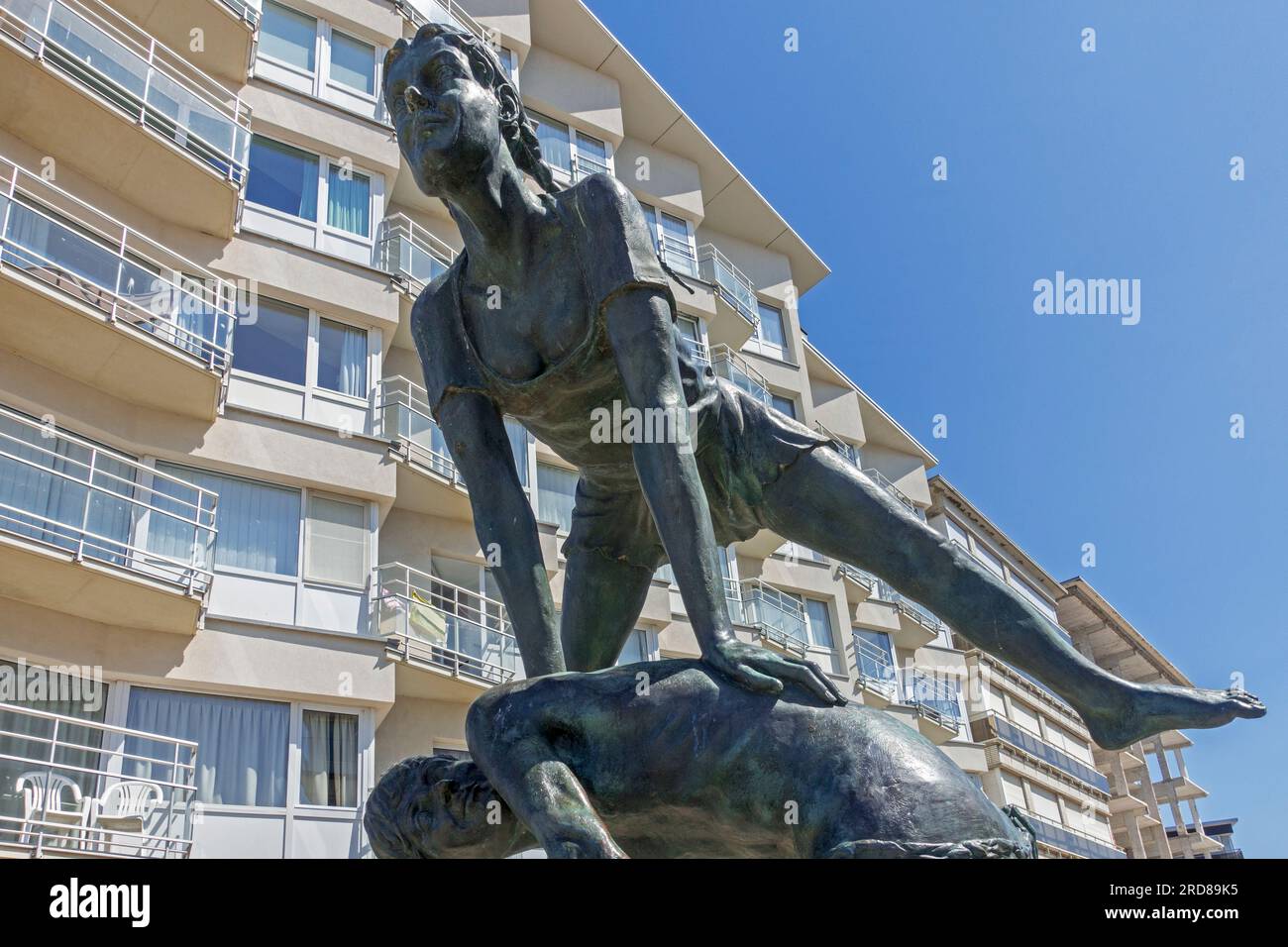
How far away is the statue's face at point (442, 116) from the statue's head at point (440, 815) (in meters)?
1.54

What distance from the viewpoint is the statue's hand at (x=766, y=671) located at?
2.49 metres

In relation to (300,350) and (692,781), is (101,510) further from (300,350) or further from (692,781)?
(692,781)

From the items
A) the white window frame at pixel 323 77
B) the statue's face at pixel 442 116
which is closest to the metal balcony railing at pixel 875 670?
the white window frame at pixel 323 77

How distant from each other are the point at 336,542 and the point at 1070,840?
112ft

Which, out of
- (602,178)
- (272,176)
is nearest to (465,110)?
(602,178)

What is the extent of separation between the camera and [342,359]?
20.6 m

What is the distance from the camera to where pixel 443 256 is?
2325 centimetres

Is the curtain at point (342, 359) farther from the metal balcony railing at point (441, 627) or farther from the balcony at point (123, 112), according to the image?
the metal balcony railing at point (441, 627)

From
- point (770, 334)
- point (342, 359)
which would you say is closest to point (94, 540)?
point (342, 359)

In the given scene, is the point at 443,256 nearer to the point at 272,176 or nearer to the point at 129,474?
the point at 272,176

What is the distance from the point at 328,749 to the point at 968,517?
32823 mm

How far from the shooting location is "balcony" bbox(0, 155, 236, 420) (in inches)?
606

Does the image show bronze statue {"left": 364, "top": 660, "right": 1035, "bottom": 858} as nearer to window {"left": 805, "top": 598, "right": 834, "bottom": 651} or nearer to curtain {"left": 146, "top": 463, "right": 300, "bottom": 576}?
curtain {"left": 146, "top": 463, "right": 300, "bottom": 576}

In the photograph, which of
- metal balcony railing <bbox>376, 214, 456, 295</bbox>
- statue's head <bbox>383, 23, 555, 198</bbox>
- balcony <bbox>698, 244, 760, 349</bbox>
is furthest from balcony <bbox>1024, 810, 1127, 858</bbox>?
statue's head <bbox>383, 23, 555, 198</bbox>
